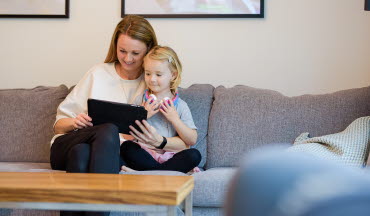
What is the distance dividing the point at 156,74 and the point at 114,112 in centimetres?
31

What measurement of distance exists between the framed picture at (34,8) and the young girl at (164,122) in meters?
0.92

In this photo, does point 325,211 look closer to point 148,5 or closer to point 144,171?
point 144,171

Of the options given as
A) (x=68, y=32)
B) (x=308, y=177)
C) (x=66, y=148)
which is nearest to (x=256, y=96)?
(x=66, y=148)

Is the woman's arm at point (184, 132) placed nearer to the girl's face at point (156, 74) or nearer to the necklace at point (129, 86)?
the girl's face at point (156, 74)

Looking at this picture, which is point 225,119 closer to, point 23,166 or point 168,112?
point 168,112

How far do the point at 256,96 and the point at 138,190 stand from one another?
61.0 inches

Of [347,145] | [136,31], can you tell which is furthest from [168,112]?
[347,145]

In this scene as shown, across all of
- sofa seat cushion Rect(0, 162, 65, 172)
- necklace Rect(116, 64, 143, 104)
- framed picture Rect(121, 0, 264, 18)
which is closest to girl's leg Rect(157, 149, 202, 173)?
necklace Rect(116, 64, 143, 104)

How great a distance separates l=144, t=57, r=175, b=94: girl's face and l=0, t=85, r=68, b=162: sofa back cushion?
1.97 feet

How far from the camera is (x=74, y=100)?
262 centimetres

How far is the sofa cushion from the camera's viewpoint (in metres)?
2.69

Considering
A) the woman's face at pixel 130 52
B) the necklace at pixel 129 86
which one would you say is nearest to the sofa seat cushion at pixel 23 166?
the necklace at pixel 129 86

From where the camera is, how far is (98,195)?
125 cm

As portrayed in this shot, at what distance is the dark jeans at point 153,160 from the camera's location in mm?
2305
